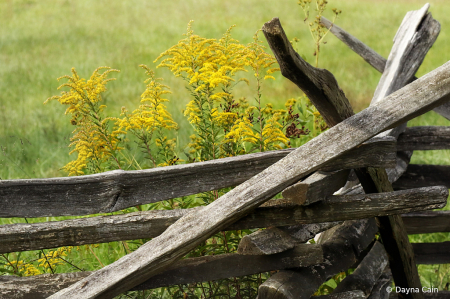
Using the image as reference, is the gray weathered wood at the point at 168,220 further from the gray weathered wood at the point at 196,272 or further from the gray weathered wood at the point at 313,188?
the gray weathered wood at the point at 196,272

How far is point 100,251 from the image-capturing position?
416 centimetres

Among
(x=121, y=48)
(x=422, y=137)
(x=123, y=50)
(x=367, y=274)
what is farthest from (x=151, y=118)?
(x=121, y=48)

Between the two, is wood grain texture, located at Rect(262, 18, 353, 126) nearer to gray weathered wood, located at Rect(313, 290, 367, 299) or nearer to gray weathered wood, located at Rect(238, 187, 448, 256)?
gray weathered wood, located at Rect(238, 187, 448, 256)

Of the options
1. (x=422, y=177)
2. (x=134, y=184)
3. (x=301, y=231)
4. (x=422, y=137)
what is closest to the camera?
(x=134, y=184)

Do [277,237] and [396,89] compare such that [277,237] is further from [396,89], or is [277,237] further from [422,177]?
[422,177]

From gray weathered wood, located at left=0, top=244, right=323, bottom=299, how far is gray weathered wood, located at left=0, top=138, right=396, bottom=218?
47cm

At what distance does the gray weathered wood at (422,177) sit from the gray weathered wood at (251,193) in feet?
5.69

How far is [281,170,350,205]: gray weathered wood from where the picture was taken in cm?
241

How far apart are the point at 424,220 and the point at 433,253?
1.31ft

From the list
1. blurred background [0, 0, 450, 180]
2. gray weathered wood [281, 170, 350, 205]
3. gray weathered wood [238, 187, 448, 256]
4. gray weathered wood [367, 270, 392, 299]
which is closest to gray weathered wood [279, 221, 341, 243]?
gray weathered wood [238, 187, 448, 256]

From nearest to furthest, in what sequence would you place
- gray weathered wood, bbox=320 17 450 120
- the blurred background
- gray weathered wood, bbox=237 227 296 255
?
gray weathered wood, bbox=237 227 296 255
gray weathered wood, bbox=320 17 450 120
the blurred background

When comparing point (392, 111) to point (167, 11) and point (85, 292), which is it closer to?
point (85, 292)

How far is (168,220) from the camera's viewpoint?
249cm

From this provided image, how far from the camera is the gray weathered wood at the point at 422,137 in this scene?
12.8 ft
